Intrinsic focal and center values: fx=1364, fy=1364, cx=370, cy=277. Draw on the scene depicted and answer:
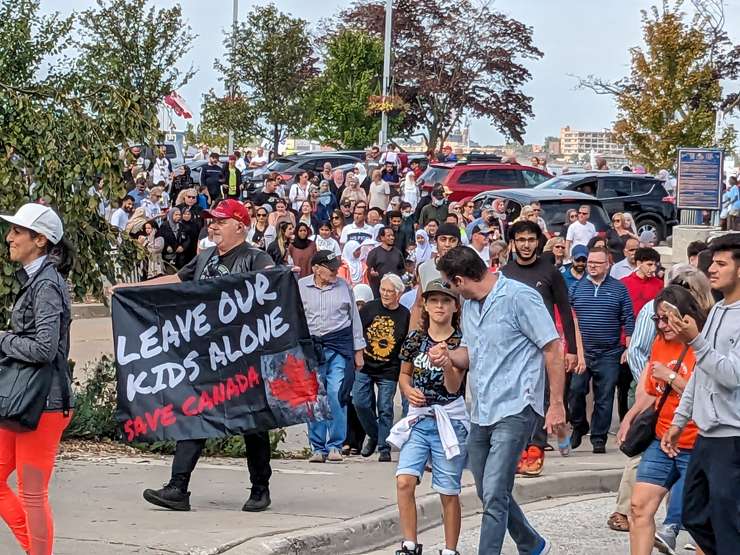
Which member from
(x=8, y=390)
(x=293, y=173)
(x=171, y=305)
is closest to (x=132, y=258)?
(x=171, y=305)

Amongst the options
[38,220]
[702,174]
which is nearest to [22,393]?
[38,220]

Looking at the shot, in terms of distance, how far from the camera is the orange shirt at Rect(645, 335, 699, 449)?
23.8 feet

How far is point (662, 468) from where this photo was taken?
23.8ft

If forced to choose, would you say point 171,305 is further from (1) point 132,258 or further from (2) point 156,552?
(1) point 132,258

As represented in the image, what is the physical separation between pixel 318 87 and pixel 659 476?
139 ft

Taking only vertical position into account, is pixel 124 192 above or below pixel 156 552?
above

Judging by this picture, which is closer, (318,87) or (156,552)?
(156,552)

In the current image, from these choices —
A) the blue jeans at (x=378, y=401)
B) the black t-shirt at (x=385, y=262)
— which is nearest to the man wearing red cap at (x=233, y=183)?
the black t-shirt at (x=385, y=262)

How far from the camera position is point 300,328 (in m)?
8.84

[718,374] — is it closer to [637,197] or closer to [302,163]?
[637,197]

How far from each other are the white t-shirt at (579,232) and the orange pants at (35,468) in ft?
52.2

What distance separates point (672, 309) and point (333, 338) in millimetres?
5158

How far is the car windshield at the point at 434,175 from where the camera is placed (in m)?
31.6

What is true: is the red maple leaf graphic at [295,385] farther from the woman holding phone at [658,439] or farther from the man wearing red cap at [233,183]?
the man wearing red cap at [233,183]
